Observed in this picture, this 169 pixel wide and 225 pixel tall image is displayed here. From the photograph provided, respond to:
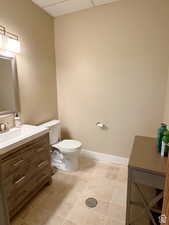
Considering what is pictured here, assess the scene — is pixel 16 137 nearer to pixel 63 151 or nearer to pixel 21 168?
pixel 21 168

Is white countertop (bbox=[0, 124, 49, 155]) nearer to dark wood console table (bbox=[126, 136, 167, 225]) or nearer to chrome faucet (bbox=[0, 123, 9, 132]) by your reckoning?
chrome faucet (bbox=[0, 123, 9, 132])

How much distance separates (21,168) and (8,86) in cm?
109

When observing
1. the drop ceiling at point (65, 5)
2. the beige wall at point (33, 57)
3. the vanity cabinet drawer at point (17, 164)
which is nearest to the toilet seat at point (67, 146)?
the beige wall at point (33, 57)

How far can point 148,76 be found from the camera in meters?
2.06

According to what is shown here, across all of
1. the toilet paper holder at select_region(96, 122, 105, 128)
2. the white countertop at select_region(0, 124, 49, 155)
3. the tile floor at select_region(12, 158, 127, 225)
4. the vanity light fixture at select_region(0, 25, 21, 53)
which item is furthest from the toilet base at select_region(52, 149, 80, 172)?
the vanity light fixture at select_region(0, 25, 21, 53)

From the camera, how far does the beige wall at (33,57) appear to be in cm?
183

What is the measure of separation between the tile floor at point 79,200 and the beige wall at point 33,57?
110 cm

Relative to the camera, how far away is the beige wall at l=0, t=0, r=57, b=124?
1.83m

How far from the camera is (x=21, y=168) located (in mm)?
1454

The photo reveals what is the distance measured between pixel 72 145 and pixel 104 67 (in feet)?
4.63

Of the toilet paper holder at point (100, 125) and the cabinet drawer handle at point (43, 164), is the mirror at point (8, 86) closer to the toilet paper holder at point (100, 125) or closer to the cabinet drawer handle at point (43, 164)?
the cabinet drawer handle at point (43, 164)

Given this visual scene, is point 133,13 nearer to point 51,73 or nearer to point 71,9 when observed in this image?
point 71,9

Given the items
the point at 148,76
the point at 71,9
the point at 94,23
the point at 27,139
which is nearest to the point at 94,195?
the point at 27,139

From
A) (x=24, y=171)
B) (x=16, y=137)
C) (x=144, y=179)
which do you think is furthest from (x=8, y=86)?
(x=144, y=179)
